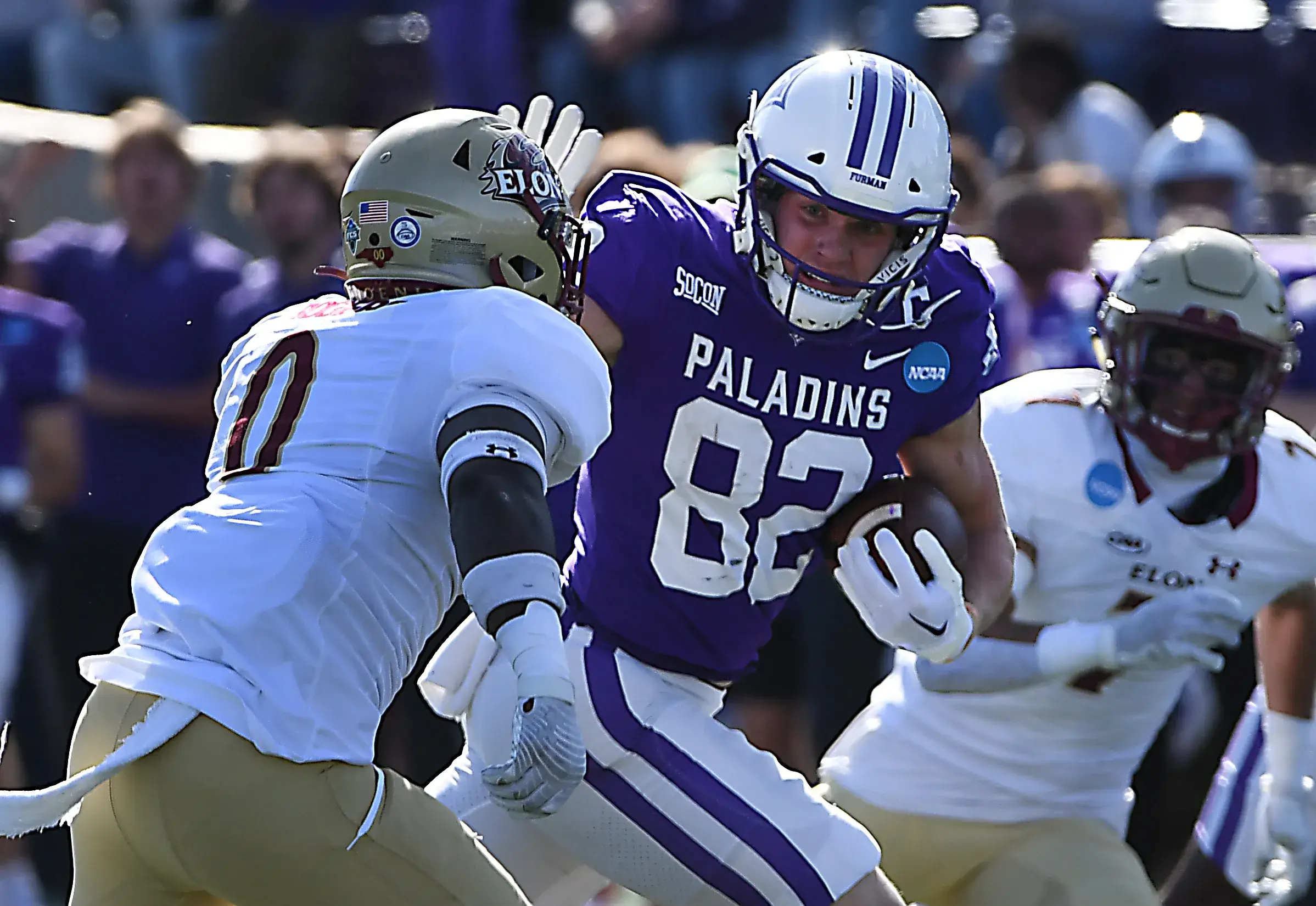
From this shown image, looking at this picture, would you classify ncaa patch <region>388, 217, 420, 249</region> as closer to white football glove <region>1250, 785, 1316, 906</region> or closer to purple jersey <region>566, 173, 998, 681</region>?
purple jersey <region>566, 173, 998, 681</region>

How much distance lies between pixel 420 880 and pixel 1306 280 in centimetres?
375

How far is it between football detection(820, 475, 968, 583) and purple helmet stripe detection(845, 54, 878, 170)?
1.64 ft

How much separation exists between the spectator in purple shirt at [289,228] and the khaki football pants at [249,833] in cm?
307

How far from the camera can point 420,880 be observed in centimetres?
258

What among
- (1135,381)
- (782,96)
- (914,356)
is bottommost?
(1135,381)

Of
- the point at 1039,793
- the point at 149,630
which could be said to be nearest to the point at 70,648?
the point at 1039,793

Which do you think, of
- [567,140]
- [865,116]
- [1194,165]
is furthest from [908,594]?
[1194,165]

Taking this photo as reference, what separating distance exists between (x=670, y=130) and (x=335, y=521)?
17.5ft

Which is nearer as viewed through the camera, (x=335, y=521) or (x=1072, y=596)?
(x=335, y=521)

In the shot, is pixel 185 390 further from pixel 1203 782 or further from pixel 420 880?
pixel 420 880

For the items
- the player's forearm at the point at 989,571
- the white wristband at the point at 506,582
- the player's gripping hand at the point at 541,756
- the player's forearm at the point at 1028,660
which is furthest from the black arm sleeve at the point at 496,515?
the player's forearm at the point at 1028,660

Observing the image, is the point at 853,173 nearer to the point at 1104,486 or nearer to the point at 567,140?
the point at 567,140

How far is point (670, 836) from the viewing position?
3207 mm

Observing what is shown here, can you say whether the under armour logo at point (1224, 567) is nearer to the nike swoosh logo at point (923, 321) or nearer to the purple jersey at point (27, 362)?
the nike swoosh logo at point (923, 321)
